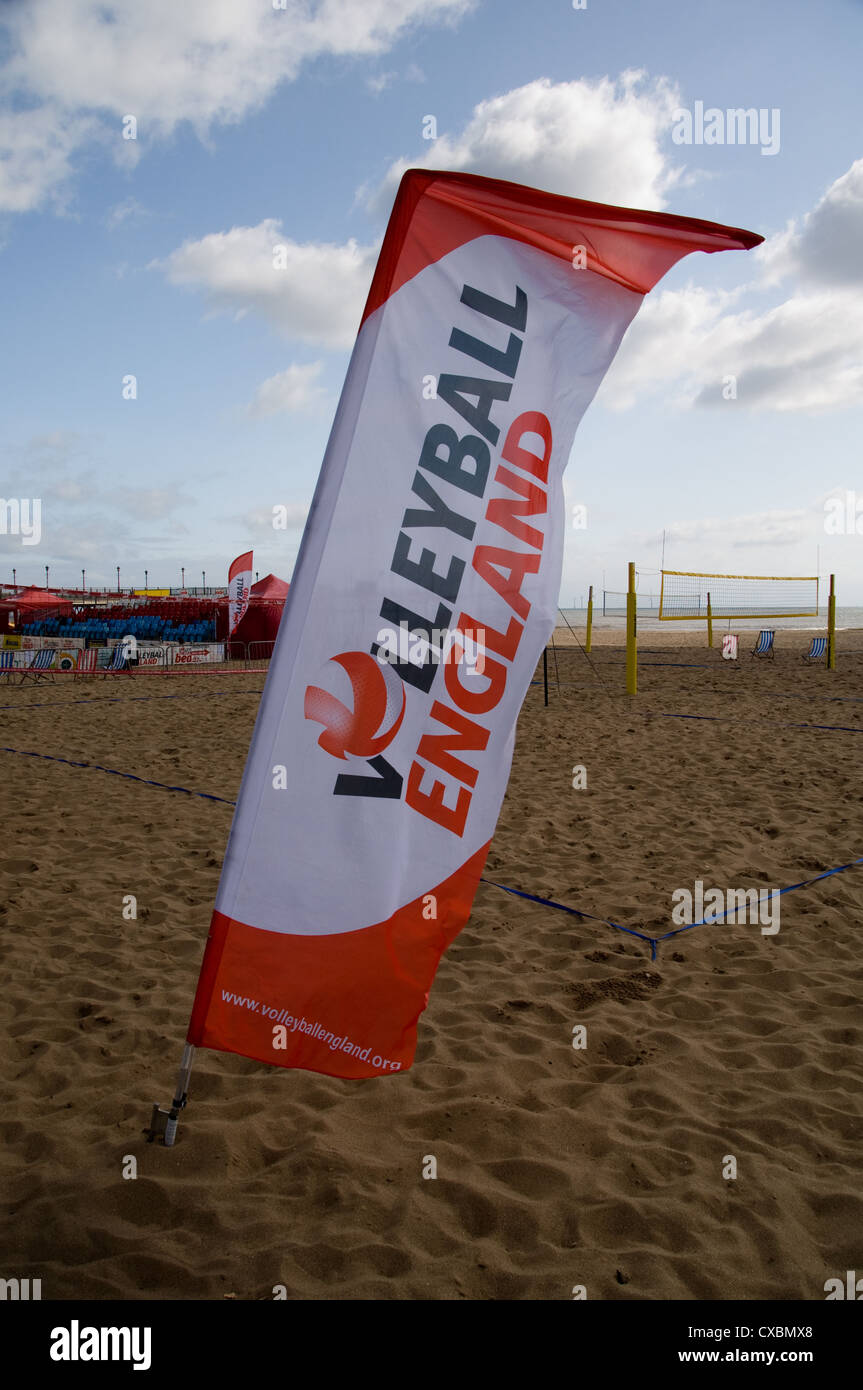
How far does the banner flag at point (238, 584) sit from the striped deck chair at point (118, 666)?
133 inches

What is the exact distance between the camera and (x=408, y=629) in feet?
6.84

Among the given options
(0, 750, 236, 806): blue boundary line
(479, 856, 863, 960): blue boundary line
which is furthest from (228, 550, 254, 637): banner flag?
(479, 856, 863, 960): blue boundary line

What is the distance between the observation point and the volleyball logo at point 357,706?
6.68 ft

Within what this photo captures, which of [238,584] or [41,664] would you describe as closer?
[41,664]

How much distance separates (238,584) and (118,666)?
4.23 m

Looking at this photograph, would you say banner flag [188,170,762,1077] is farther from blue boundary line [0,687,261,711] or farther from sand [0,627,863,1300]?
blue boundary line [0,687,261,711]

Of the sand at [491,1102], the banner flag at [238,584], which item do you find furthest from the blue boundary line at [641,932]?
the banner flag at [238,584]

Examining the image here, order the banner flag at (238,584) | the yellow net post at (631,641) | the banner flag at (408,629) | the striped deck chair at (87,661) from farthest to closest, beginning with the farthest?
the banner flag at (238,584), the striped deck chair at (87,661), the yellow net post at (631,641), the banner flag at (408,629)

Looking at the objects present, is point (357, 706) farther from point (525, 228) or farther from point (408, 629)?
point (525, 228)

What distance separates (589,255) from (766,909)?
3.34m

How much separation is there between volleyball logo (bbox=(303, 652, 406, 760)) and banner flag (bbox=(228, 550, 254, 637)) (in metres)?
19.3

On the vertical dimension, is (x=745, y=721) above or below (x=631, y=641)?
below

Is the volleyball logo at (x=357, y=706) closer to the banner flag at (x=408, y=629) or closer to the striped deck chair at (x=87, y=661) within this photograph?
the banner flag at (x=408, y=629)

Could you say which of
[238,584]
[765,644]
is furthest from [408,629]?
[765,644]
